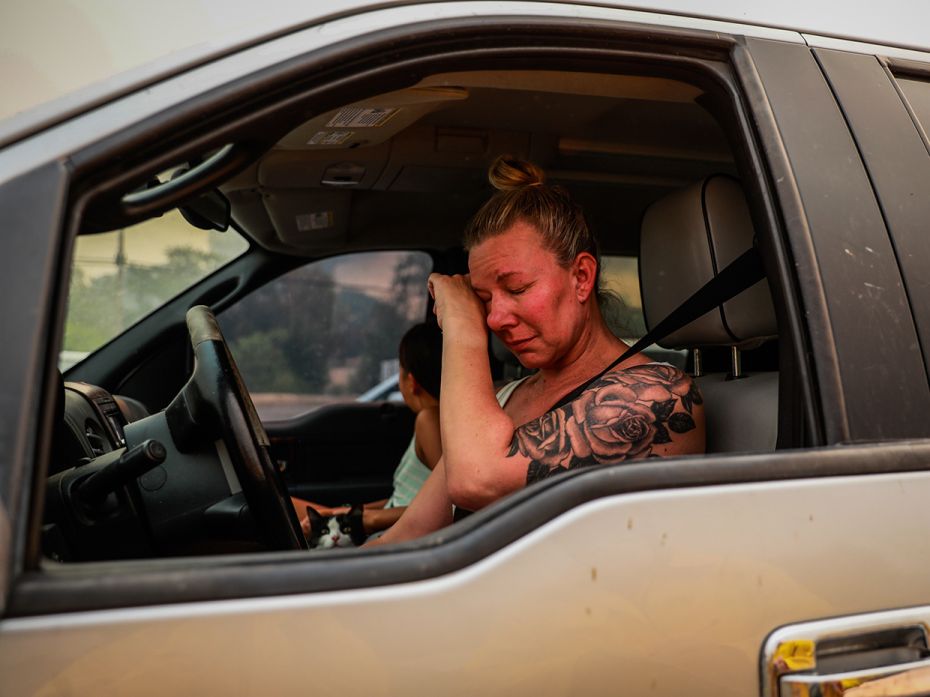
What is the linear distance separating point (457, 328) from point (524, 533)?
78 cm

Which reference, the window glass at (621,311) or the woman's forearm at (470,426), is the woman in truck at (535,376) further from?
the window glass at (621,311)

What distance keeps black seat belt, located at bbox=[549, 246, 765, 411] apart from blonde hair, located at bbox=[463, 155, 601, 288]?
0.82 ft

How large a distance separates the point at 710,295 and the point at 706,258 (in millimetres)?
81

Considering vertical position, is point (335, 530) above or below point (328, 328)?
below

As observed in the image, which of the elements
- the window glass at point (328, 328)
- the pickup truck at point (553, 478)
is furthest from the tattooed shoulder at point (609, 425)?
the window glass at point (328, 328)

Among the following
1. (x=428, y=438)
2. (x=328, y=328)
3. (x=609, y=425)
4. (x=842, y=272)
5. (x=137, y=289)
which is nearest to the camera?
(x=842, y=272)

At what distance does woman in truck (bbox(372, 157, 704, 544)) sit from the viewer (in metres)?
1.56

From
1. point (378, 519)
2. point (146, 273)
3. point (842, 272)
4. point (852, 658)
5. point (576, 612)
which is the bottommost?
point (852, 658)

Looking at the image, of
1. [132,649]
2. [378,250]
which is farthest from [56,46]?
[378,250]

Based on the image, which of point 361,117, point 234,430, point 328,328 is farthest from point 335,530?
point 328,328

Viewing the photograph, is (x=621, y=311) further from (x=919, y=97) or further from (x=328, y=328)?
(x=328, y=328)

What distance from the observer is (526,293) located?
186 cm

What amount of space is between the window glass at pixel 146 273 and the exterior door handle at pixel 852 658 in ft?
6.49

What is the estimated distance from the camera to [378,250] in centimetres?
352
